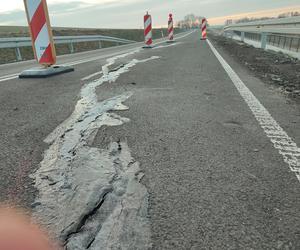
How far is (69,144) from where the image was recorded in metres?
2.35

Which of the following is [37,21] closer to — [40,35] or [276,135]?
[40,35]

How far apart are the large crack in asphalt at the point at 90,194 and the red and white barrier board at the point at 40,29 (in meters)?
3.87

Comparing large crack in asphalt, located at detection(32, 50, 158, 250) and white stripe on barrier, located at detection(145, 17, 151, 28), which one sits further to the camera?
white stripe on barrier, located at detection(145, 17, 151, 28)

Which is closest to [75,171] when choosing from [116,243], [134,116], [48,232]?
[48,232]

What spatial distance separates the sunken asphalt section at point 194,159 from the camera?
4.47 ft

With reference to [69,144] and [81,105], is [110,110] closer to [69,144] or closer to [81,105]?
[81,105]

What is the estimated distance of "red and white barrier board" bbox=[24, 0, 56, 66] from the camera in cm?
553

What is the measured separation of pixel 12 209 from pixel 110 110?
1869 millimetres

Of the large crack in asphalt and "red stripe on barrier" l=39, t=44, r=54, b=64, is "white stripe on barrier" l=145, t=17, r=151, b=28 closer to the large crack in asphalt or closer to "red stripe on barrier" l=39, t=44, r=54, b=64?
"red stripe on barrier" l=39, t=44, r=54, b=64

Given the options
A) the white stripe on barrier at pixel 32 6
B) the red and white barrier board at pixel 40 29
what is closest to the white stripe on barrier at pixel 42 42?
the red and white barrier board at pixel 40 29

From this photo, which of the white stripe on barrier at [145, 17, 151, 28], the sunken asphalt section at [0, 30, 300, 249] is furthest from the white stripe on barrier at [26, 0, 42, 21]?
the white stripe on barrier at [145, 17, 151, 28]

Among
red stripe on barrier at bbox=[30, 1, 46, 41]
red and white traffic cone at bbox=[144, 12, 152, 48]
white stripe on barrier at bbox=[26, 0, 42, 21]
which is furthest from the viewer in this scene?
red and white traffic cone at bbox=[144, 12, 152, 48]

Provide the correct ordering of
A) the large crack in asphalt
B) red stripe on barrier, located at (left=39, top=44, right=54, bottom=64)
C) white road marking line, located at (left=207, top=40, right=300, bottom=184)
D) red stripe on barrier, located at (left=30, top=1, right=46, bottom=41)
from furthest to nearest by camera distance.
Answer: red stripe on barrier, located at (left=39, top=44, right=54, bottom=64) → red stripe on barrier, located at (left=30, top=1, right=46, bottom=41) → white road marking line, located at (left=207, top=40, right=300, bottom=184) → the large crack in asphalt

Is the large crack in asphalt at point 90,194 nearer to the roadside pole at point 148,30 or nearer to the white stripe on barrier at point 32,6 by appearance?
the white stripe on barrier at point 32,6
